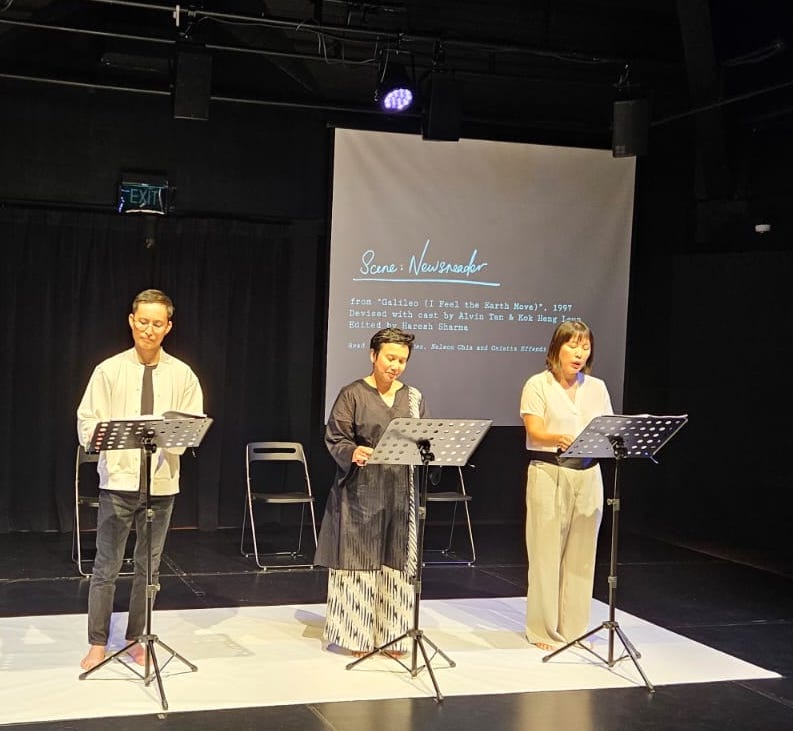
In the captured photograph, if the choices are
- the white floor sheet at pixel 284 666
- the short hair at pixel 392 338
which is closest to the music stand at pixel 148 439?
the white floor sheet at pixel 284 666

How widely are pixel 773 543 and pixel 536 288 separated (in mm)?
2456

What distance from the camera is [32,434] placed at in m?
7.69

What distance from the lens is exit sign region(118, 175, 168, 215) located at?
7.76m

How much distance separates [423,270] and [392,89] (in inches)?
58.3

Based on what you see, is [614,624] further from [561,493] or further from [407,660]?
[407,660]

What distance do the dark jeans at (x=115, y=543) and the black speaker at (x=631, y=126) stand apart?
406cm

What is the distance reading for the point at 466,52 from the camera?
8.56 meters

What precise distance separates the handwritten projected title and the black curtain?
0.41 meters

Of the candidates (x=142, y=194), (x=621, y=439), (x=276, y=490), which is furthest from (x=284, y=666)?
(x=142, y=194)

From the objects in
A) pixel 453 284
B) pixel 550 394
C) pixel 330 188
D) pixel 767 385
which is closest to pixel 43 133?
pixel 330 188

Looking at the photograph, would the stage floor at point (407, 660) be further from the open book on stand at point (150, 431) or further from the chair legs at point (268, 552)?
the open book on stand at point (150, 431)

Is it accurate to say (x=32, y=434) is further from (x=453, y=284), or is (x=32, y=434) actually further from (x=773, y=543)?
(x=773, y=543)

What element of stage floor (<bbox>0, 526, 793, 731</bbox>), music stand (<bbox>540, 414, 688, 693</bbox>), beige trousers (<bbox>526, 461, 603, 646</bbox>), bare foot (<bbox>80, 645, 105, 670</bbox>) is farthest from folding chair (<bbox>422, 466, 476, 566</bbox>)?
bare foot (<bbox>80, 645, 105, 670</bbox>)

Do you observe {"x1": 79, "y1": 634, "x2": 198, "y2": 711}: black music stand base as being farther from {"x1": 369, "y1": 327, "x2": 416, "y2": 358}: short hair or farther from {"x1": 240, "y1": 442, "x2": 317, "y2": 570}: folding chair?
{"x1": 240, "y1": 442, "x2": 317, "y2": 570}: folding chair
